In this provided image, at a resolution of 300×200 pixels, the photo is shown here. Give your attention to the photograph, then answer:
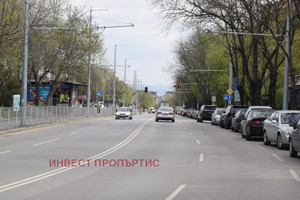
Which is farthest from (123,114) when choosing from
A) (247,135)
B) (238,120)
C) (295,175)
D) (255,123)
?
(295,175)

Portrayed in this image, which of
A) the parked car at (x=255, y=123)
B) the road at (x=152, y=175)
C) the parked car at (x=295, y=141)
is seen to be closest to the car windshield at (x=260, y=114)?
the parked car at (x=255, y=123)

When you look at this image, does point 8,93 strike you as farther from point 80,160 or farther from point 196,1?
point 80,160

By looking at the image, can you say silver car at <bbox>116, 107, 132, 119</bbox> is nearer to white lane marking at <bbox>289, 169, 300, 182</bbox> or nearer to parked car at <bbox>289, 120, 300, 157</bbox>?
parked car at <bbox>289, 120, 300, 157</bbox>

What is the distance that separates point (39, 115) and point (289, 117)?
19576 millimetres

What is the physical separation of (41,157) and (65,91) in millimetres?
46181

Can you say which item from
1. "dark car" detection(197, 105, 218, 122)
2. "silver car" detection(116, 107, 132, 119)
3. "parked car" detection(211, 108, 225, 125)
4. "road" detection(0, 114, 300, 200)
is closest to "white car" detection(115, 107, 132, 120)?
"silver car" detection(116, 107, 132, 119)

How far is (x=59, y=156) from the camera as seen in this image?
15.7 metres

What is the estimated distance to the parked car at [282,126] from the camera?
1980 centimetres

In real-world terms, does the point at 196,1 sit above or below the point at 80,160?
above

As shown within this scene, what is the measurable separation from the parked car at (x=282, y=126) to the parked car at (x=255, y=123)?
10.4 ft

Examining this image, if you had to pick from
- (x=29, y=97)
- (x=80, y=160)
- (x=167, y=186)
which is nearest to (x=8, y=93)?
(x=29, y=97)

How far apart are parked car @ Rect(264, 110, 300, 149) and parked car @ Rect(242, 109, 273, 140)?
317 centimetres

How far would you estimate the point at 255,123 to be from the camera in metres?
25.1

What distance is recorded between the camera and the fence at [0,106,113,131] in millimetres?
28312
